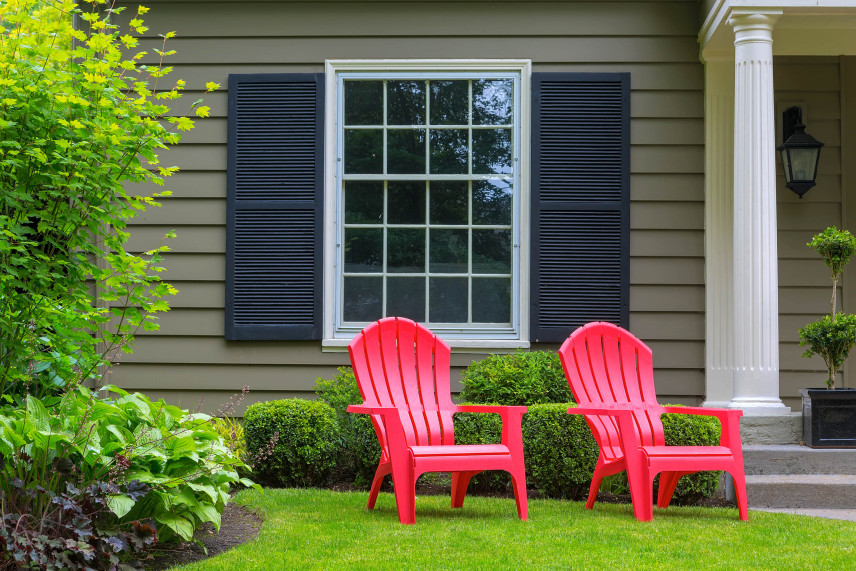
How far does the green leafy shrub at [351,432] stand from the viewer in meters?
4.92

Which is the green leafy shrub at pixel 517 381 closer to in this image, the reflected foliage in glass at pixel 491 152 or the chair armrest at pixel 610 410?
the chair armrest at pixel 610 410

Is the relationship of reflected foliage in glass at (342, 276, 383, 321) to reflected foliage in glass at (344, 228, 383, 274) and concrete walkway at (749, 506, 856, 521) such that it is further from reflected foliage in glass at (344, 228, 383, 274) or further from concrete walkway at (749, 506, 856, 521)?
concrete walkway at (749, 506, 856, 521)

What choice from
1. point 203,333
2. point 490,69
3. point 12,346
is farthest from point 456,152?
point 12,346

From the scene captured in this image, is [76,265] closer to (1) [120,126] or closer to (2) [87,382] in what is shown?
(1) [120,126]

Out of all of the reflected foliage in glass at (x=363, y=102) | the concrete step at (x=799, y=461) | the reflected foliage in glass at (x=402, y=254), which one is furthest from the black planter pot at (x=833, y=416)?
the reflected foliage in glass at (x=363, y=102)

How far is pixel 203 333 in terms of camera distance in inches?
222

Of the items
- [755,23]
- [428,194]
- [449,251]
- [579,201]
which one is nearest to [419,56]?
[428,194]

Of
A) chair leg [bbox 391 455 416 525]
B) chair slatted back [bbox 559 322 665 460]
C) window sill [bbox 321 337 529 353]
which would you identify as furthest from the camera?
window sill [bbox 321 337 529 353]

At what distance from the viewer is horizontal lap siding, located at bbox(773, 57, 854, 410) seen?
557 centimetres

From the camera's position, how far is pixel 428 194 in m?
5.67

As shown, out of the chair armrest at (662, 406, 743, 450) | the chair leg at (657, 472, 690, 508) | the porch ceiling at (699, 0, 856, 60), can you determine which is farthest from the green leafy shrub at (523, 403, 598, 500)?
the porch ceiling at (699, 0, 856, 60)

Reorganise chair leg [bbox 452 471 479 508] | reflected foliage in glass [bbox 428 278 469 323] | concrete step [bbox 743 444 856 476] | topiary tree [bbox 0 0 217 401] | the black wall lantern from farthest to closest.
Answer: reflected foliage in glass [bbox 428 278 469 323], the black wall lantern, concrete step [bbox 743 444 856 476], chair leg [bbox 452 471 479 508], topiary tree [bbox 0 0 217 401]

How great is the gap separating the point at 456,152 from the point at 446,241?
0.57 m

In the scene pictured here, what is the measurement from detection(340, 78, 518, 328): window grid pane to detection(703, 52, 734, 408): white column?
121cm
